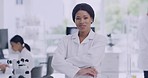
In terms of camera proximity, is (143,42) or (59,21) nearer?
(143,42)

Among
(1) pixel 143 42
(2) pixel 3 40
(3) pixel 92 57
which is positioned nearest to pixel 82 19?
(3) pixel 92 57

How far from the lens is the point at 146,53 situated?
12.4 ft

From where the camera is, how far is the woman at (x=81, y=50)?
1950mm

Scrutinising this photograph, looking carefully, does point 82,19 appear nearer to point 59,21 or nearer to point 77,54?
point 77,54

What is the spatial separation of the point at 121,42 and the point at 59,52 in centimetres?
416

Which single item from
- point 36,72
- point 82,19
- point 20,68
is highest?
point 82,19

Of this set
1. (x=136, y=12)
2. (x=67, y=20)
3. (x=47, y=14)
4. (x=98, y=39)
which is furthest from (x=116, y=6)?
(x=98, y=39)

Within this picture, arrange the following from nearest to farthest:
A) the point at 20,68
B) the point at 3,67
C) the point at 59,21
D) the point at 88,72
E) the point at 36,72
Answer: the point at 88,72
the point at 20,68
the point at 3,67
the point at 36,72
the point at 59,21

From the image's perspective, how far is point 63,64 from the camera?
199 cm

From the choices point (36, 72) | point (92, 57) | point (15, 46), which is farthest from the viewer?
point (36, 72)

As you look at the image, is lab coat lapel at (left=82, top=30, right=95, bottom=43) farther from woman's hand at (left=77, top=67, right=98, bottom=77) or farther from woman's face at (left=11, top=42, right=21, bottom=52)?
woman's face at (left=11, top=42, right=21, bottom=52)

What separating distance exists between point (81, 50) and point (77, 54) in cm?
4

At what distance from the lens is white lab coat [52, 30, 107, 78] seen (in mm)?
1978

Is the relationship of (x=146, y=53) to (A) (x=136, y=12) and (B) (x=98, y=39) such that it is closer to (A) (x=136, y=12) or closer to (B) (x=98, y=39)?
(B) (x=98, y=39)
